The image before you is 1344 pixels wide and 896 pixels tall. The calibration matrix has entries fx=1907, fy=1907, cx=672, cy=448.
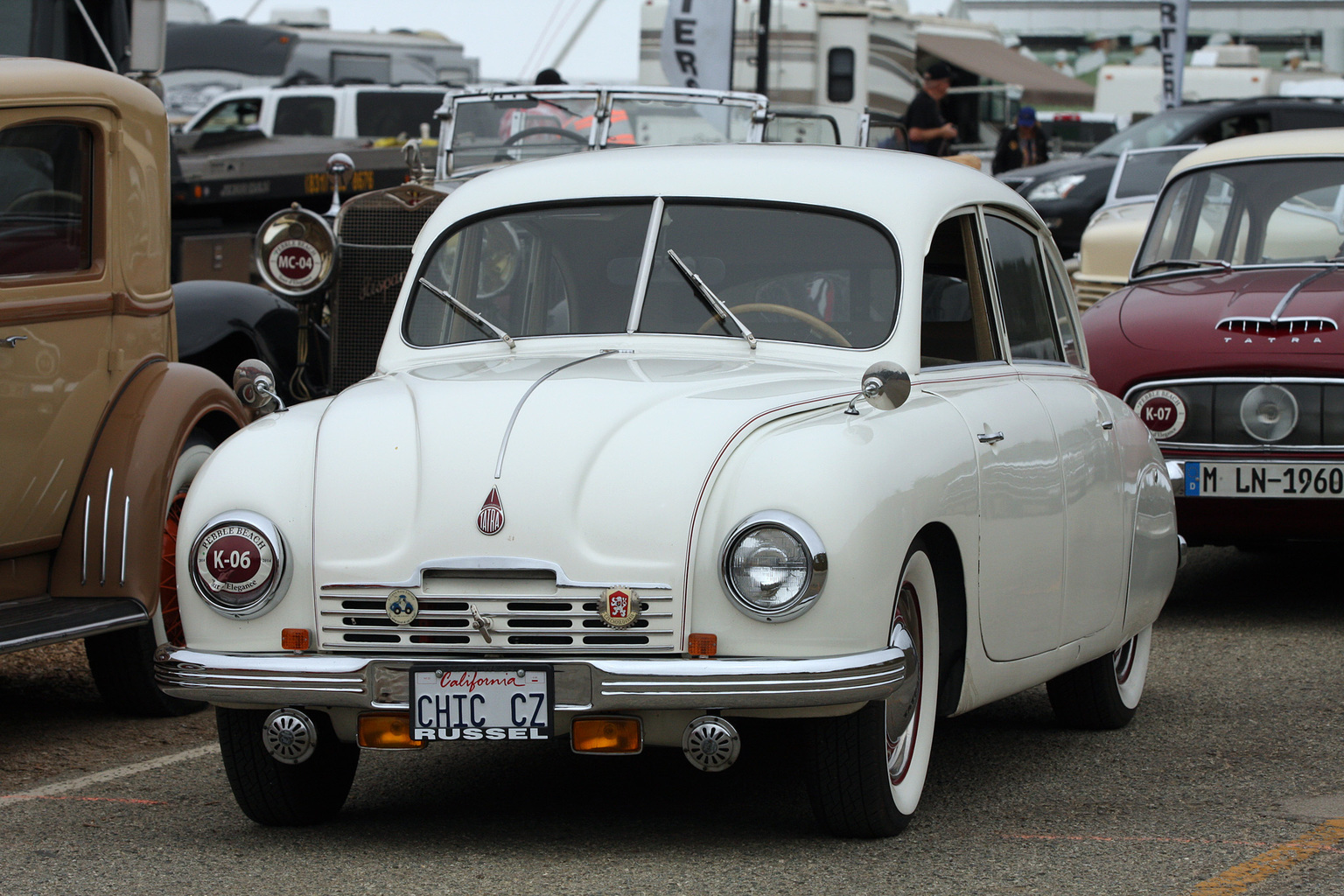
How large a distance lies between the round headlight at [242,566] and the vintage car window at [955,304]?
189 centimetres

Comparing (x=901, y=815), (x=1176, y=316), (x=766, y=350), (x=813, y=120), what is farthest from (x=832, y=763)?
(x=813, y=120)

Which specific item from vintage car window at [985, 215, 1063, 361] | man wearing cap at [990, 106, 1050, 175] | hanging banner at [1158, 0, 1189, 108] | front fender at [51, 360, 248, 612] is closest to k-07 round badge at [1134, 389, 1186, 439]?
vintage car window at [985, 215, 1063, 361]

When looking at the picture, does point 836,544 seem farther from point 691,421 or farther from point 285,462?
point 285,462

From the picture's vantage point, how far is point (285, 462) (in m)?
4.58

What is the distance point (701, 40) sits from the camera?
1686cm

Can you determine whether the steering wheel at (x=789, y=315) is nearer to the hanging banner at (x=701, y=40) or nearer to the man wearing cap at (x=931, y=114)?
the hanging banner at (x=701, y=40)

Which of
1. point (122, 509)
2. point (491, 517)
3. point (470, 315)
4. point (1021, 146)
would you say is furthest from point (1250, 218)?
point (1021, 146)

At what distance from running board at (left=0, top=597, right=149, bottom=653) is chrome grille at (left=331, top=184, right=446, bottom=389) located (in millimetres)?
3848

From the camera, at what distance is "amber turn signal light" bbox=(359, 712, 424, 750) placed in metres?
4.36

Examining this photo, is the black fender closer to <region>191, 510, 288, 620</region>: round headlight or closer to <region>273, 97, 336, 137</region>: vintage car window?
<region>191, 510, 288, 620</region>: round headlight

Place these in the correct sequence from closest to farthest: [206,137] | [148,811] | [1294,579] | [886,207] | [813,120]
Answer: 1. [148,811]
2. [886,207]
3. [1294,579]
4. [813,120]
5. [206,137]

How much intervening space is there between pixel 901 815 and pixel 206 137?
14647mm

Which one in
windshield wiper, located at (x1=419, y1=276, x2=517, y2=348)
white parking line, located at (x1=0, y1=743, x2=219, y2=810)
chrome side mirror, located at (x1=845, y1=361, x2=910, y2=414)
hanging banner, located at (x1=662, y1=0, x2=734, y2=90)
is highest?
hanging banner, located at (x1=662, y1=0, x2=734, y2=90)

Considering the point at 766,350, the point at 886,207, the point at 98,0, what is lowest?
the point at 766,350
